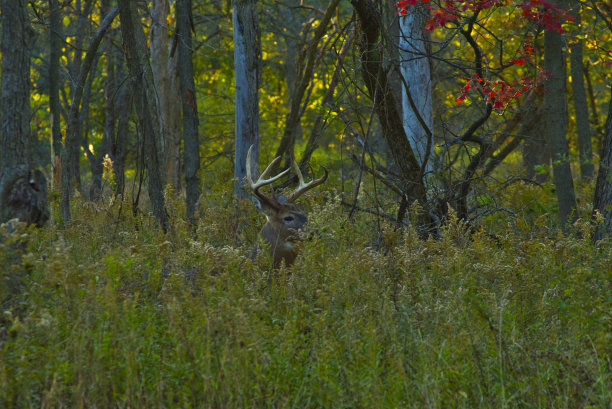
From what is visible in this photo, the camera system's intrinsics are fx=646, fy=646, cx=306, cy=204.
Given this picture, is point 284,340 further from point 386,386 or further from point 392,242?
point 392,242

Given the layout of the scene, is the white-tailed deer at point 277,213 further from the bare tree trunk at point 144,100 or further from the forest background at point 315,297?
the bare tree trunk at point 144,100

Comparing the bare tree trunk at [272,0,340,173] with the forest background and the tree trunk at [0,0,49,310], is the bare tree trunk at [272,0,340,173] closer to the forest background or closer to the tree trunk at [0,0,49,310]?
the forest background

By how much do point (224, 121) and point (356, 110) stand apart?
11790 mm

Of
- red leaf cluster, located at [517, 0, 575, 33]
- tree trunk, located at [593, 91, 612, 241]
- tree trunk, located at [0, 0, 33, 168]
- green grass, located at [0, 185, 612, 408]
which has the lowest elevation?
green grass, located at [0, 185, 612, 408]

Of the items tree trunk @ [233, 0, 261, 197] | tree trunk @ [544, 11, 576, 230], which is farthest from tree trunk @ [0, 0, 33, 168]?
tree trunk @ [544, 11, 576, 230]

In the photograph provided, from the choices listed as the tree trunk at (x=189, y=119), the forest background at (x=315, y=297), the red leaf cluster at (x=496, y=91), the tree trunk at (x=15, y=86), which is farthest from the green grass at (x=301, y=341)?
the tree trunk at (x=189, y=119)

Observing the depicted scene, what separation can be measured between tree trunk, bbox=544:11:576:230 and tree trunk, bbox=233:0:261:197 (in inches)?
171

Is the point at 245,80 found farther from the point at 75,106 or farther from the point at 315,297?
the point at 315,297

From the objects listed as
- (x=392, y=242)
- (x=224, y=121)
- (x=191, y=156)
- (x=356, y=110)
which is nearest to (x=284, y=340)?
(x=392, y=242)

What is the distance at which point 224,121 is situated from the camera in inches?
719

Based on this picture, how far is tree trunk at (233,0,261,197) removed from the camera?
10.0 metres

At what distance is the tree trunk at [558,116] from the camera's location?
25.3 ft

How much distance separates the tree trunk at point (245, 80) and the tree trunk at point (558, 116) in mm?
4343

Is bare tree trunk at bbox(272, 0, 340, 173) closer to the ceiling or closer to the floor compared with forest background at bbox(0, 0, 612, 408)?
closer to the ceiling
